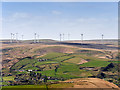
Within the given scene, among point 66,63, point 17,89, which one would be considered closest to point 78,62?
point 66,63

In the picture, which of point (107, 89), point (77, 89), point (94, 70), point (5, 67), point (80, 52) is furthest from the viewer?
point (80, 52)

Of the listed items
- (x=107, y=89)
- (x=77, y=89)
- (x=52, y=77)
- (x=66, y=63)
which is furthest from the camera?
(x=66, y=63)

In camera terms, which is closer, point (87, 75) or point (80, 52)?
point (87, 75)

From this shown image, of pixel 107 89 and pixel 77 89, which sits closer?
pixel 77 89

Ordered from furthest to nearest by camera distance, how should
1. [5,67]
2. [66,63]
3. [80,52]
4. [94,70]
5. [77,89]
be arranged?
1. [80,52]
2. [66,63]
3. [5,67]
4. [94,70]
5. [77,89]

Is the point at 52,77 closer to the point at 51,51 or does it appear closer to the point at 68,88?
the point at 68,88

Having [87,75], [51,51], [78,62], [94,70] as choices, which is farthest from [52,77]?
[51,51]

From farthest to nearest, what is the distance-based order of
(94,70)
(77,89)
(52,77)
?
1. (94,70)
2. (52,77)
3. (77,89)

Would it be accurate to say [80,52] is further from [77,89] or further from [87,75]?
[77,89]
